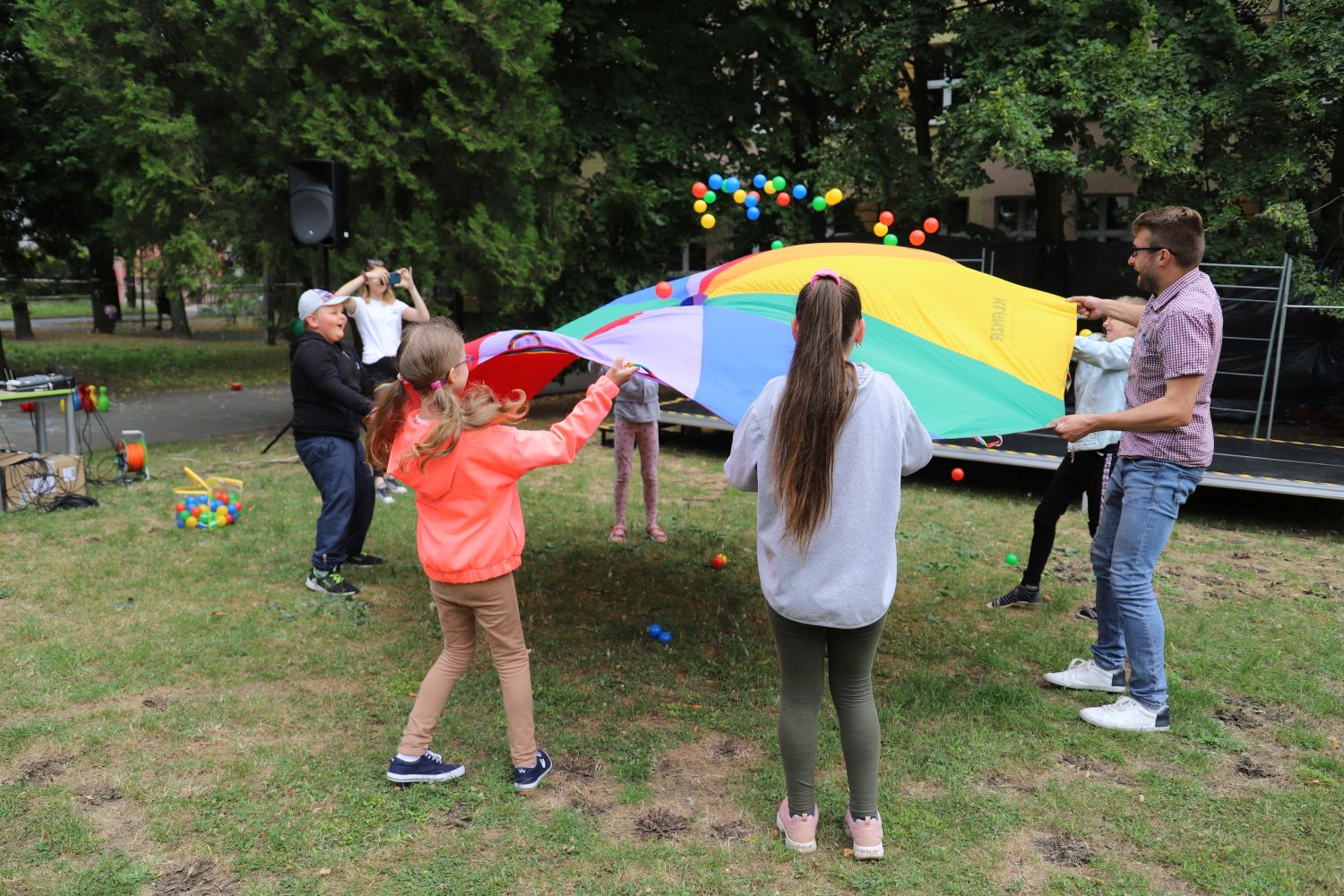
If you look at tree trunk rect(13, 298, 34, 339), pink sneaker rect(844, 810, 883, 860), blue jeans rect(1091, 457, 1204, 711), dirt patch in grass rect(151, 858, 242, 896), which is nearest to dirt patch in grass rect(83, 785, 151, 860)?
dirt patch in grass rect(151, 858, 242, 896)

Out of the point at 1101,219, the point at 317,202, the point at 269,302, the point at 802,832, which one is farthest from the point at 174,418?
the point at 1101,219

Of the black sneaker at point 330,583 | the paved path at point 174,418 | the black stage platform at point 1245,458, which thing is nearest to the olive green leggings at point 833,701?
the black sneaker at point 330,583

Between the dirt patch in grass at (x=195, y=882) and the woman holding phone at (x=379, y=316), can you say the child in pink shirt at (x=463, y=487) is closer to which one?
the dirt patch in grass at (x=195, y=882)

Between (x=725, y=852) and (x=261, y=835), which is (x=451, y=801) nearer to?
(x=261, y=835)

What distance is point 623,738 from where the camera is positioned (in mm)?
3895

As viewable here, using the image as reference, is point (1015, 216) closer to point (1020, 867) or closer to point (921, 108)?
point (921, 108)

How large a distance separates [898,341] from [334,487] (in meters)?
3.28

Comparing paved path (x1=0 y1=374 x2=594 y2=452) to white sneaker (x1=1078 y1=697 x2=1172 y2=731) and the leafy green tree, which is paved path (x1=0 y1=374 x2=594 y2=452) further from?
white sneaker (x1=1078 y1=697 x2=1172 y2=731)

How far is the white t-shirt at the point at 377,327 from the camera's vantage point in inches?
293

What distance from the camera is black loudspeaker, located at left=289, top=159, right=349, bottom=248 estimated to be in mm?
8906

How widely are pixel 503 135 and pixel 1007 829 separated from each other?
899 cm

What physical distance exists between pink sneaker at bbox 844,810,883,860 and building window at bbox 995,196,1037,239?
1813cm

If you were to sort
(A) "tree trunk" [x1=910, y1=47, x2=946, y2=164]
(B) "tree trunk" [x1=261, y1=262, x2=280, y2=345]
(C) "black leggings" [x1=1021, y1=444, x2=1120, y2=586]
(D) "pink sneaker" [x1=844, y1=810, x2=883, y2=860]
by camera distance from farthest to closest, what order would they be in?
1. (A) "tree trunk" [x1=910, y1=47, x2=946, y2=164]
2. (B) "tree trunk" [x1=261, y1=262, x2=280, y2=345]
3. (C) "black leggings" [x1=1021, y1=444, x2=1120, y2=586]
4. (D) "pink sneaker" [x1=844, y1=810, x2=883, y2=860]

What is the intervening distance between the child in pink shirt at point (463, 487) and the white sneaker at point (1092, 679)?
95.2 inches
